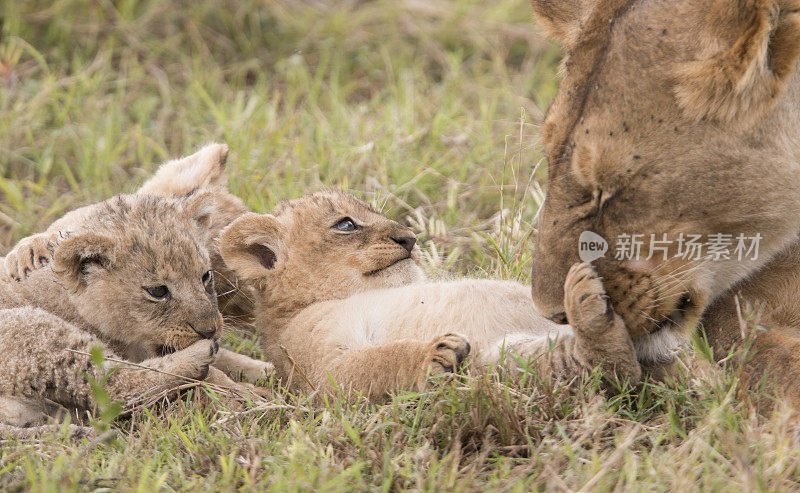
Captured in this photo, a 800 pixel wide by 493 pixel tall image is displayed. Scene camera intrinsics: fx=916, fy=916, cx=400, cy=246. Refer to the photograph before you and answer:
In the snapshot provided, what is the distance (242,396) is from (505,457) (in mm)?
1116

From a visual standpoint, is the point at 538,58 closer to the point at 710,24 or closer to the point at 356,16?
the point at 356,16

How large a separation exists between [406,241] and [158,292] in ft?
3.64

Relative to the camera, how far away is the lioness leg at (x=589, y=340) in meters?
3.12

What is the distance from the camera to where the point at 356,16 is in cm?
842

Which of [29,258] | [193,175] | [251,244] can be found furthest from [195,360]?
[193,175]

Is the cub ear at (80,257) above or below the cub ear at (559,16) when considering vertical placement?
below

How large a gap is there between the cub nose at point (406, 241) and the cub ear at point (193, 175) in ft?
4.00

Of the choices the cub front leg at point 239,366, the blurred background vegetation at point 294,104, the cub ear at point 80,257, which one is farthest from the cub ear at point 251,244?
the blurred background vegetation at point 294,104

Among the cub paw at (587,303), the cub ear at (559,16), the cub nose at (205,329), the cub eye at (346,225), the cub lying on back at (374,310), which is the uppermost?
the cub ear at (559,16)

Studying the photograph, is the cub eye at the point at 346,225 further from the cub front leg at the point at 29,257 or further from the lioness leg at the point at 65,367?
the cub front leg at the point at 29,257

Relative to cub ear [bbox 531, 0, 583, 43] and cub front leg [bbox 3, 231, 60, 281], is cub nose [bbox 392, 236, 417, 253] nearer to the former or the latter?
cub ear [bbox 531, 0, 583, 43]

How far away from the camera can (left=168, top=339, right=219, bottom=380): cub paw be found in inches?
143

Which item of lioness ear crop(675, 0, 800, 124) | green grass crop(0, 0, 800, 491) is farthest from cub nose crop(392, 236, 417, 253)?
lioness ear crop(675, 0, 800, 124)

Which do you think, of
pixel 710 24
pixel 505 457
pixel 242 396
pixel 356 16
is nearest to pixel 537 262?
pixel 505 457
